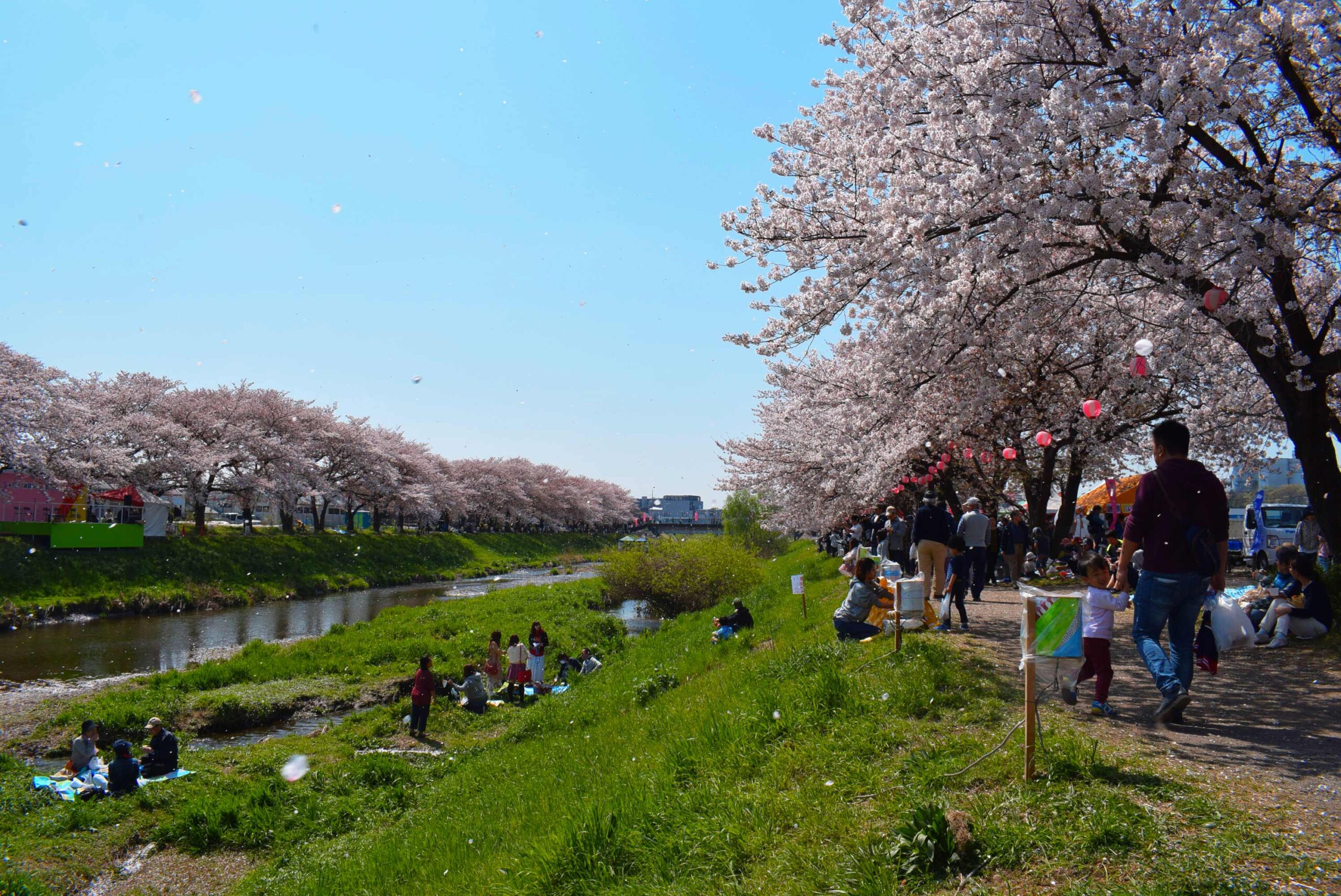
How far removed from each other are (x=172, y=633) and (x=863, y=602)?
24.1 meters

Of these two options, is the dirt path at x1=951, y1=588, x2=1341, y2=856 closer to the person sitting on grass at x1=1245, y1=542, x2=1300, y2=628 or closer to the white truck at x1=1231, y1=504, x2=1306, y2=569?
the person sitting on grass at x1=1245, y1=542, x2=1300, y2=628

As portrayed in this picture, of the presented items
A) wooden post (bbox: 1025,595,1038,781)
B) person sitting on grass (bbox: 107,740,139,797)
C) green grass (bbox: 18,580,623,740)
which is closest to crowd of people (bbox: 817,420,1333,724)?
wooden post (bbox: 1025,595,1038,781)

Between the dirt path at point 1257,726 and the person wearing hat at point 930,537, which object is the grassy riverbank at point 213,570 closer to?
the person wearing hat at point 930,537

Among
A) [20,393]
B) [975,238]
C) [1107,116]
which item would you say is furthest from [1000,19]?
[20,393]

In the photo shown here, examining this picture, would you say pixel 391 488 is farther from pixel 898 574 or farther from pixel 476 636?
Answer: pixel 898 574

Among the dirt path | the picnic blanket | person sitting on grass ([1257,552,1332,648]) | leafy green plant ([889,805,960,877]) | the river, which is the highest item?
person sitting on grass ([1257,552,1332,648])

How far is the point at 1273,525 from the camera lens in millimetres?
22969

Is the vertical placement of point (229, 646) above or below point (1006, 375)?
below

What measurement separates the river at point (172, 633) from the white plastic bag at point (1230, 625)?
20.9m

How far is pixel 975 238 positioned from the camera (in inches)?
351

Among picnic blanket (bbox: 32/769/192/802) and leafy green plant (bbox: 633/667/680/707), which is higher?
leafy green plant (bbox: 633/667/680/707)

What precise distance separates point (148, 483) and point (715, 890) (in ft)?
138

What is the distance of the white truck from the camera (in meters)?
21.5

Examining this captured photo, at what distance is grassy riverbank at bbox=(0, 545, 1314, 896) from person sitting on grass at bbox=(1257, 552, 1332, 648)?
3.60 meters
